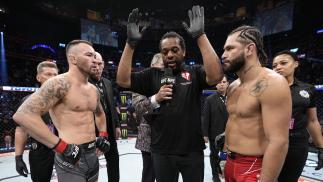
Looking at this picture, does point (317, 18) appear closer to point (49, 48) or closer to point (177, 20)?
point (177, 20)

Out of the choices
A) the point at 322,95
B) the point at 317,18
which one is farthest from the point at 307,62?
the point at 322,95

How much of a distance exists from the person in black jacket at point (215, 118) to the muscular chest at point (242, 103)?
2034 mm

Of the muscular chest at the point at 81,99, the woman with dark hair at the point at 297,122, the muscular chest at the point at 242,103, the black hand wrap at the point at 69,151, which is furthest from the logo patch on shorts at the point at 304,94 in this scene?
the black hand wrap at the point at 69,151

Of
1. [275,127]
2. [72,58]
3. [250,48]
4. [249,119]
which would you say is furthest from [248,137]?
[72,58]

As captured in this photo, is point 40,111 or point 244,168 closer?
point 244,168

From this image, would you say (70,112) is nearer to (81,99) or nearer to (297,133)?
(81,99)

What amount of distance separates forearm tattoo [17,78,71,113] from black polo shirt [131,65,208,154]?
544 mm

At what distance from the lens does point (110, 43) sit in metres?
18.0

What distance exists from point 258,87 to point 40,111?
1463 millimetres

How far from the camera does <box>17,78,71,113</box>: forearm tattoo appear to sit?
1.80 metres

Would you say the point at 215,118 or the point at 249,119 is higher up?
the point at 249,119

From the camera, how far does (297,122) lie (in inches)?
102

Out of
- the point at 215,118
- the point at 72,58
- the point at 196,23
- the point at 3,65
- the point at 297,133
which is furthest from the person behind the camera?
the point at 3,65

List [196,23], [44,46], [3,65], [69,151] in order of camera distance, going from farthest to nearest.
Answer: [44,46]
[3,65]
[196,23]
[69,151]
